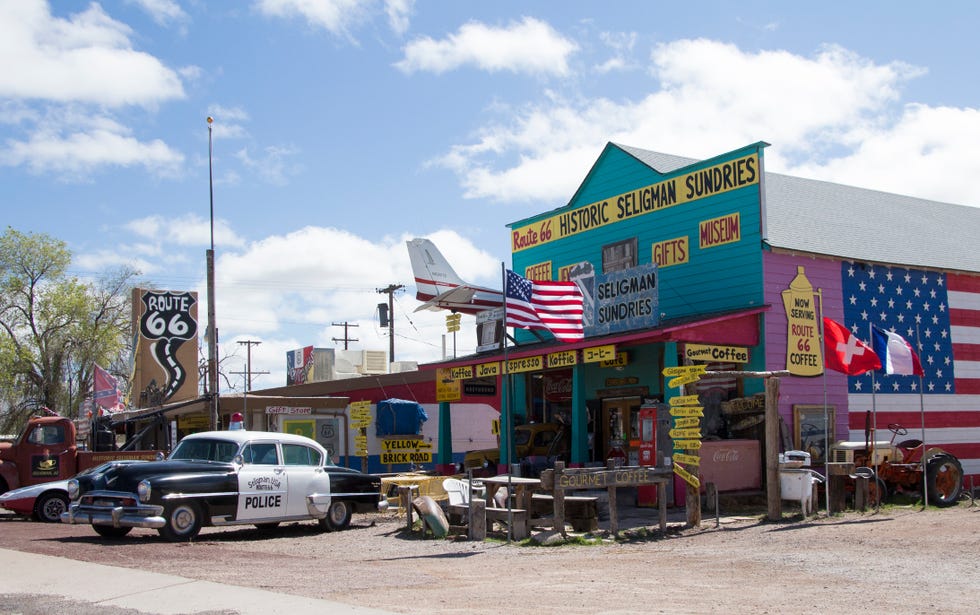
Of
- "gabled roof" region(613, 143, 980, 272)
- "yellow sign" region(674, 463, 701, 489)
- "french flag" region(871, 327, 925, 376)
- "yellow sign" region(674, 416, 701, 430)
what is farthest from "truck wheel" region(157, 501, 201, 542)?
"french flag" region(871, 327, 925, 376)

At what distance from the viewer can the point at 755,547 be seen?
1284cm

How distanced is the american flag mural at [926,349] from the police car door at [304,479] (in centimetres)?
1106

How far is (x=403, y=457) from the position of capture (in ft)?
81.3

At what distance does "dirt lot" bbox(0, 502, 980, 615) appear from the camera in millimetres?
8938

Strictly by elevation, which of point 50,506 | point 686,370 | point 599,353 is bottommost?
point 50,506

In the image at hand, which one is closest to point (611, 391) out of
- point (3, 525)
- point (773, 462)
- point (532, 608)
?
point (773, 462)

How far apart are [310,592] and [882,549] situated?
23.7 ft

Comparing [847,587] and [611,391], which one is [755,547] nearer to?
[847,587]

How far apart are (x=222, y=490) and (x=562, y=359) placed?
25.8ft

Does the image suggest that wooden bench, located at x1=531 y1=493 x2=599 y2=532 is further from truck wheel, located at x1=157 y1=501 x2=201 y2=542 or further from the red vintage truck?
the red vintage truck

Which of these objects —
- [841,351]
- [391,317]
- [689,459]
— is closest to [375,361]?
[391,317]

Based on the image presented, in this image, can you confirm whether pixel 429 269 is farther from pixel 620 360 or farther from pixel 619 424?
pixel 620 360

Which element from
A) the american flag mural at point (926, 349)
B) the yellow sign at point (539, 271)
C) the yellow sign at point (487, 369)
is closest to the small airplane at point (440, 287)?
the yellow sign at point (539, 271)

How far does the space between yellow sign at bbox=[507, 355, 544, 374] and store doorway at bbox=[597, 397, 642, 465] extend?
2.54m
